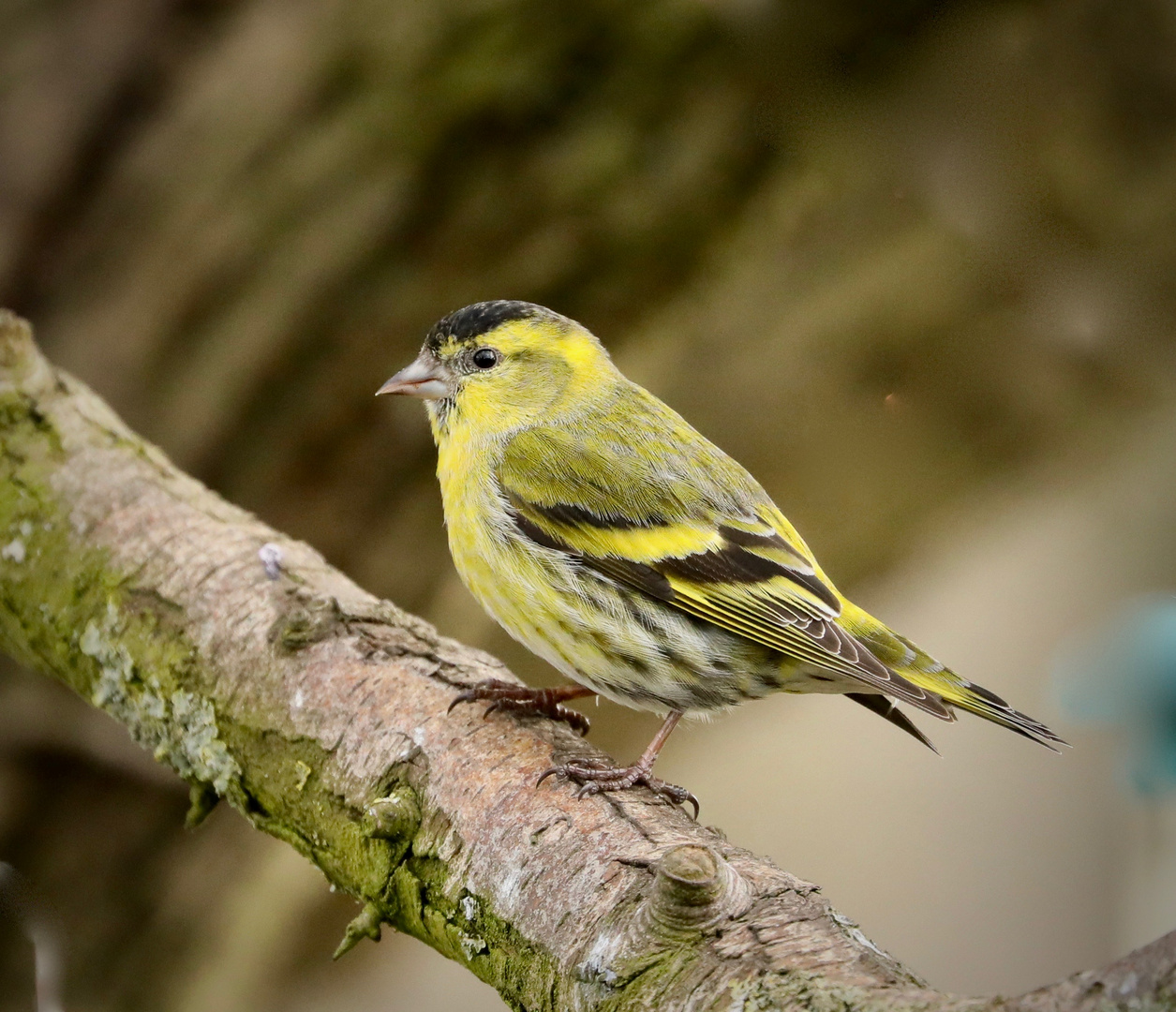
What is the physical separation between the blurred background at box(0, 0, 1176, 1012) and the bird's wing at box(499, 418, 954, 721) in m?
0.64

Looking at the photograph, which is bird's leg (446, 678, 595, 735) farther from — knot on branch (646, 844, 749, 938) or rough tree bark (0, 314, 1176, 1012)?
knot on branch (646, 844, 749, 938)

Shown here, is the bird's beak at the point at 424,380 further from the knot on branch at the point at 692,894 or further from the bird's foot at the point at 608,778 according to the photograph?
the knot on branch at the point at 692,894

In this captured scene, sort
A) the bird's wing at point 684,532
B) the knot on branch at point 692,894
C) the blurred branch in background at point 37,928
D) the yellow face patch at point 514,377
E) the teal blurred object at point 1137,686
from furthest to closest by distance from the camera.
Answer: the blurred branch in background at point 37,928 < the teal blurred object at point 1137,686 < the yellow face patch at point 514,377 < the bird's wing at point 684,532 < the knot on branch at point 692,894

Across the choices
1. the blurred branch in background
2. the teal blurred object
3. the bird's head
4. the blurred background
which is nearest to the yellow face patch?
the bird's head

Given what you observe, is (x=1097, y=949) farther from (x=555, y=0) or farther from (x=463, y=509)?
(x=555, y=0)

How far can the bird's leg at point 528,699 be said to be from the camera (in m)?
1.19

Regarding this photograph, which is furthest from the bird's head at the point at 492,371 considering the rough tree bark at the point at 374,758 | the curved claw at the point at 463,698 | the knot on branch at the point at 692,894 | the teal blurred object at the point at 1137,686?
the teal blurred object at the point at 1137,686

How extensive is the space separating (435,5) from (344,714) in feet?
3.86

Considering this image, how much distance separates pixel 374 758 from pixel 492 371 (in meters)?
0.57

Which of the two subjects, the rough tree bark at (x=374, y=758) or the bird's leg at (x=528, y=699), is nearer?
the rough tree bark at (x=374, y=758)

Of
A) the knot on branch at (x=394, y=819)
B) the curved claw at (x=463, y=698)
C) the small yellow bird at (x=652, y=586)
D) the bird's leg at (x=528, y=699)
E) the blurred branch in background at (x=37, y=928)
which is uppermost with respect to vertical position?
the small yellow bird at (x=652, y=586)

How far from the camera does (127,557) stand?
1422mm

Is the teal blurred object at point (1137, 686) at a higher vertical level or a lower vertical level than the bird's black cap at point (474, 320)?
higher

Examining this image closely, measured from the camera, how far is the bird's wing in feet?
3.79
